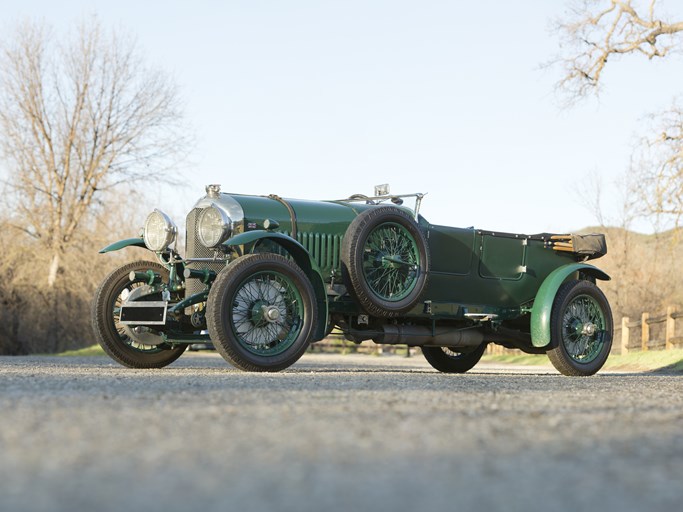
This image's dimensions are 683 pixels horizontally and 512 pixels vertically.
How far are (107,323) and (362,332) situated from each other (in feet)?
8.75

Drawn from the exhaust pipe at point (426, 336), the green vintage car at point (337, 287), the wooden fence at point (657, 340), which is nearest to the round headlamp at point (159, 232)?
the green vintage car at point (337, 287)

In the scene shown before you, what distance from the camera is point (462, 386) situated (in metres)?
6.98

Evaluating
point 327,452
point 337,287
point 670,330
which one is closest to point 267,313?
point 337,287

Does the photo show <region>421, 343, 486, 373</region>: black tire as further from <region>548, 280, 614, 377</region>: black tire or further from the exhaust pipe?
<region>548, 280, 614, 377</region>: black tire

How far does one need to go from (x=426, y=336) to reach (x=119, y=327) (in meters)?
3.25

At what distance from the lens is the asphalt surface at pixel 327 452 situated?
2.62m

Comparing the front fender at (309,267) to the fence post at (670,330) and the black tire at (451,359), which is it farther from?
the fence post at (670,330)

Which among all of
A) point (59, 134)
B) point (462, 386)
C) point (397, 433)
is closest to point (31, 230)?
point (59, 134)

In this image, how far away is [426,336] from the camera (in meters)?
9.90

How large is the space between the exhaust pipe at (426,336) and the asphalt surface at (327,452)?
13.1ft

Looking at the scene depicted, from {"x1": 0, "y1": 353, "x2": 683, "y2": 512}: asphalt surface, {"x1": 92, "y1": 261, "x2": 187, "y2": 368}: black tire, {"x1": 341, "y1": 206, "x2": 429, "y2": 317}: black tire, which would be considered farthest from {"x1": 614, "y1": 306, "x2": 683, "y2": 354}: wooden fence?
{"x1": 0, "y1": 353, "x2": 683, "y2": 512}: asphalt surface

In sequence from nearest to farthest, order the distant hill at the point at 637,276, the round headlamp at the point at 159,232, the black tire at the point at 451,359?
the round headlamp at the point at 159,232, the black tire at the point at 451,359, the distant hill at the point at 637,276

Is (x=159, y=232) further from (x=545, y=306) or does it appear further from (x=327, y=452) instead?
(x=327, y=452)

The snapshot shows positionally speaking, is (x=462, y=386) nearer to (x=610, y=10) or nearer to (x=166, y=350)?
(x=166, y=350)
